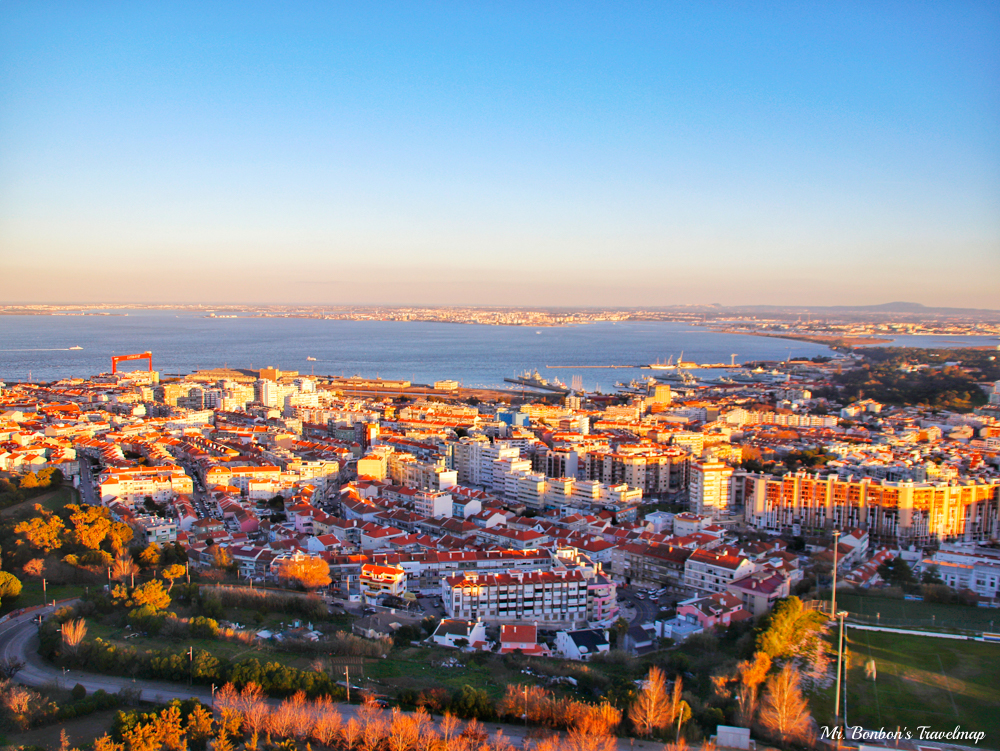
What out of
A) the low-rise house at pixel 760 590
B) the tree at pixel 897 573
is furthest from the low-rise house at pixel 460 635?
the tree at pixel 897 573

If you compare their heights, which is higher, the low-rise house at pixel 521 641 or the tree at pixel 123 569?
the tree at pixel 123 569

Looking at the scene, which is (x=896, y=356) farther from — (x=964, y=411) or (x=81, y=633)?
(x=81, y=633)

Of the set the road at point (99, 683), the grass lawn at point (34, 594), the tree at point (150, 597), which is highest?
the tree at point (150, 597)

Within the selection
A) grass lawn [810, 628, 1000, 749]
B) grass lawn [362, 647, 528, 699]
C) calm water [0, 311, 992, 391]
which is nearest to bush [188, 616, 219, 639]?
grass lawn [362, 647, 528, 699]

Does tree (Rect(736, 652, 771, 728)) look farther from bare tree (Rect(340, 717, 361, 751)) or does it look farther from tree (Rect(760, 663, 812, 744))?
bare tree (Rect(340, 717, 361, 751))

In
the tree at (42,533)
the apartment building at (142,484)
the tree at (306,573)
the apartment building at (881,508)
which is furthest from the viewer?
the apartment building at (142,484)

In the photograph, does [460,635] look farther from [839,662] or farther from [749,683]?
[839,662]

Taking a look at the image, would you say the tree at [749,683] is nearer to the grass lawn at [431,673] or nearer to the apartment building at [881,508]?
the grass lawn at [431,673]
